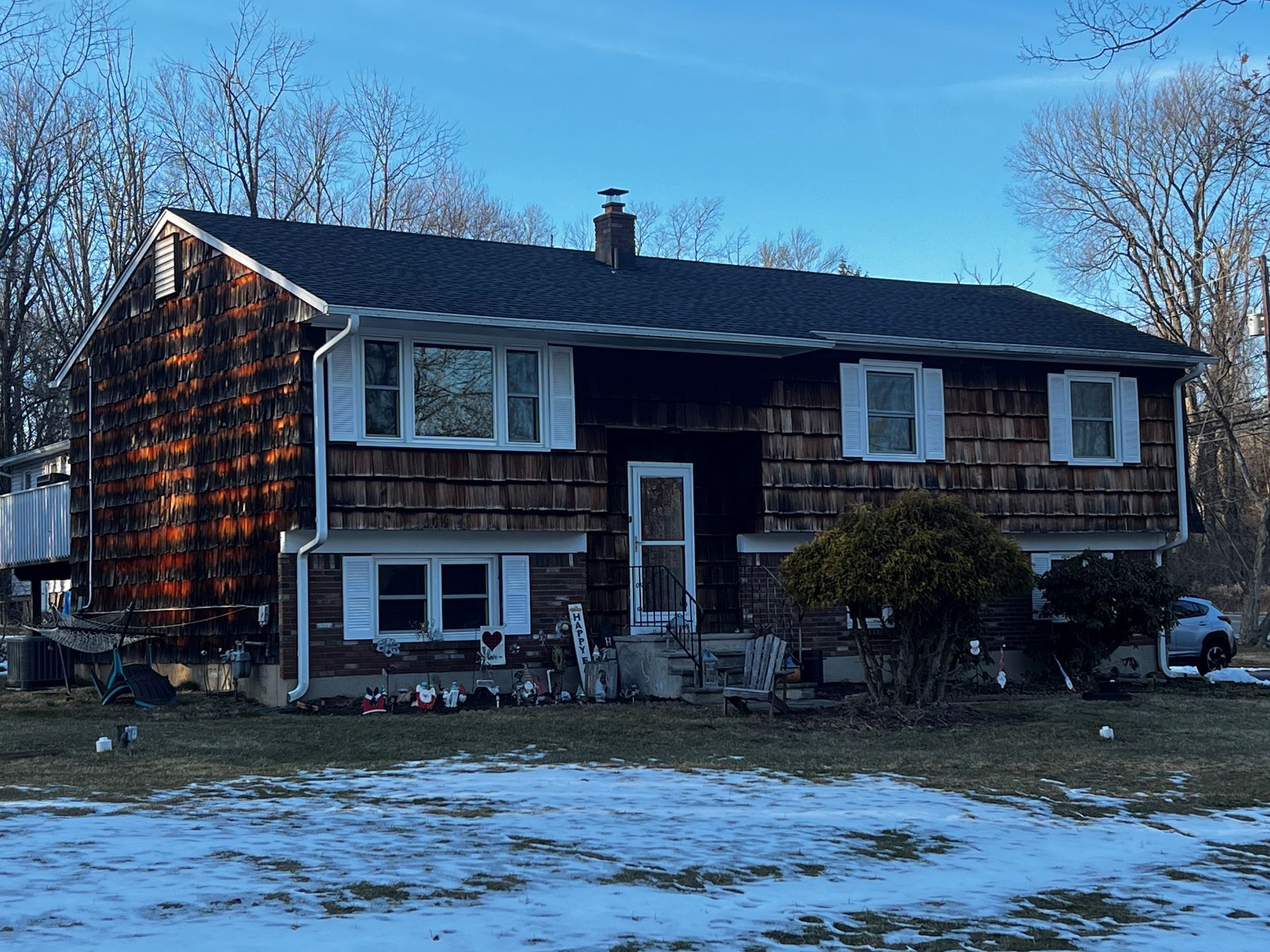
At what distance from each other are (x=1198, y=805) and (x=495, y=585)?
981 centimetres

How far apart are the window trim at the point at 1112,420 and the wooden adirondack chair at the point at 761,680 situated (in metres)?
7.89

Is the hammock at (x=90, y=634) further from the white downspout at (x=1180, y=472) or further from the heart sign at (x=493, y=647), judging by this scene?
the white downspout at (x=1180, y=472)

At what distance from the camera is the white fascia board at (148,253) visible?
1747cm

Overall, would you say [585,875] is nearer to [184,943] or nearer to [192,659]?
[184,943]

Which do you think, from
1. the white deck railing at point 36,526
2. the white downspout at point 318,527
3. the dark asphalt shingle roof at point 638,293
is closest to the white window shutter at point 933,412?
the dark asphalt shingle roof at point 638,293

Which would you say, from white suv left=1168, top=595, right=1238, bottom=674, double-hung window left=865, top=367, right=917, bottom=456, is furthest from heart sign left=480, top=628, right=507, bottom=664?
white suv left=1168, top=595, right=1238, bottom=674

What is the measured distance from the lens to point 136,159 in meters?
38.6

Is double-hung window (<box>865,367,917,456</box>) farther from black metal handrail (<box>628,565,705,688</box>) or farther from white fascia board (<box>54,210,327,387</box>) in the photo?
white fascia board (<box>54,210,327,387</box>)

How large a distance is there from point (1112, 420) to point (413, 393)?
455 inches

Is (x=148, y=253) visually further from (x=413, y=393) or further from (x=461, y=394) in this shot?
(x=461, y=394)

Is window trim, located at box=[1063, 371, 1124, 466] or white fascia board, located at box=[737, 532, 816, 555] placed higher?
window trim, located at box=[1063, 371, 1124, 466]

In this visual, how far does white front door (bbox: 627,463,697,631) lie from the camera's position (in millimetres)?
20516

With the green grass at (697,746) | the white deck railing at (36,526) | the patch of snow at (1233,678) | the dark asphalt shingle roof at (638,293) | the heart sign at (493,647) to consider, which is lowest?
the patch of snow at (1233,678)

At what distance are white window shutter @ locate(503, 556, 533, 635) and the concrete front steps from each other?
1.30m
